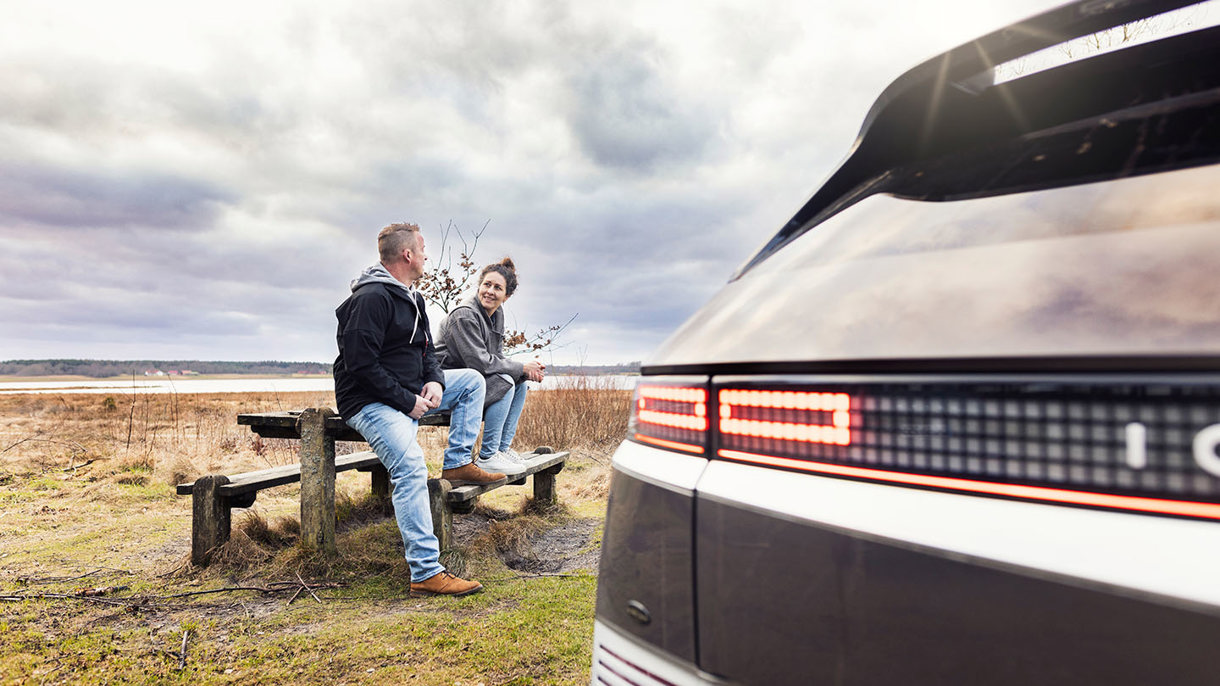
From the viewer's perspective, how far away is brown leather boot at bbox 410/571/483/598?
359 cm

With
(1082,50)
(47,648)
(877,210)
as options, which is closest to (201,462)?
(47,648)

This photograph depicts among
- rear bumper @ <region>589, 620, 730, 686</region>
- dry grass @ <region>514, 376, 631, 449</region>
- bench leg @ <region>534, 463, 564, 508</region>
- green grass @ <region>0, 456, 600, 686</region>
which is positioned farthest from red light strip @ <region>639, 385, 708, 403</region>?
dry grass @ <region>514, 376, 631, 449</region>

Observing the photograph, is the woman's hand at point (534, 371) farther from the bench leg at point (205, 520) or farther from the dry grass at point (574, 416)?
the dry grass at point (574, 416)

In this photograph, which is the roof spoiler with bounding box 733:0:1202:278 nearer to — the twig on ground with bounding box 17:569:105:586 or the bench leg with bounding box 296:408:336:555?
the bench leg with bounding box 296:408:336:555

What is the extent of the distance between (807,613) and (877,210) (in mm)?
725

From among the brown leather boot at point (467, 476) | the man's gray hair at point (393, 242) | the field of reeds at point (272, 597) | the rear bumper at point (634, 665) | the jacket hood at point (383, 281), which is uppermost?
the man's gray hair at point (393, 242)

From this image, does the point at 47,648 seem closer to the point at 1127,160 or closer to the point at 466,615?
the point at 466,615

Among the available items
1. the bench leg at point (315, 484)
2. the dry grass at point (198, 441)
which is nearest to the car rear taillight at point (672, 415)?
the bench leg at point (315, 484)

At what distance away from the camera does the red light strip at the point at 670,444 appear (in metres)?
1.13

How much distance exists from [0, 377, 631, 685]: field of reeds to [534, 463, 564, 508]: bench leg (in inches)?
5.0

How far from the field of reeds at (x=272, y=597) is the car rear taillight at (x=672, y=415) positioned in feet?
5.99

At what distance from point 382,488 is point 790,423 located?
5.11m

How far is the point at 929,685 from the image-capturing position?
79cm

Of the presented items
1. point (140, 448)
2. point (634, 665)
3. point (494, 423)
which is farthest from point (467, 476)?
point (140, 448)
